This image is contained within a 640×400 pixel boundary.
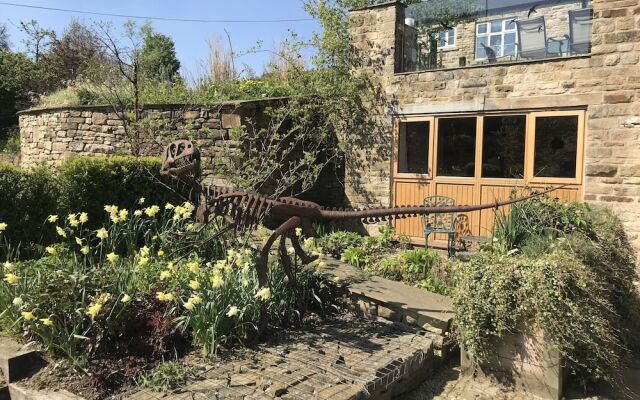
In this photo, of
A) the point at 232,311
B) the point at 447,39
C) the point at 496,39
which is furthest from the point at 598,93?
the point at 232,311

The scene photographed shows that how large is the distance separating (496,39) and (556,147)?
209 centimetres

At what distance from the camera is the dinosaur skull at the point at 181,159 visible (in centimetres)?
391

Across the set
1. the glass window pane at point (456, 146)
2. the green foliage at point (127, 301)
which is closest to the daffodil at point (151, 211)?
the green foliage at point (127, 301)

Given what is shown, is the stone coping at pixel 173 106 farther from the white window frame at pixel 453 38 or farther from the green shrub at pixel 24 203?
the green shrub at pixel 24 203

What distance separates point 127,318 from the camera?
3.75m

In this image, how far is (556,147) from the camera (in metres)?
7.79

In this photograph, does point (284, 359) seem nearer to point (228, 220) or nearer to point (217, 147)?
point (228, 220)

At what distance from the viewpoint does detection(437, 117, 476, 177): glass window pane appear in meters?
8.55

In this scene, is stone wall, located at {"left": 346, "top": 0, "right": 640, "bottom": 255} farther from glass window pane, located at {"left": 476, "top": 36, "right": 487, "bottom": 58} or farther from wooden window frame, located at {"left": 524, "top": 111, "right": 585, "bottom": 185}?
glass window pane, located at {"left": 476, "top": 36, "right": 487, "bottom": 58}

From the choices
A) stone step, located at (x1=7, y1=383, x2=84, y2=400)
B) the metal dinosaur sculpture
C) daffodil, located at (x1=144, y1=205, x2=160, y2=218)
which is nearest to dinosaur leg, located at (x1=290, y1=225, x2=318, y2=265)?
the metal dinosaur sculpture

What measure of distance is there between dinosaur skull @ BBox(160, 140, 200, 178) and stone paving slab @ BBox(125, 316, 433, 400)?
1500 millimetres

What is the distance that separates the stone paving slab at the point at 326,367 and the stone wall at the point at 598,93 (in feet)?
15.2

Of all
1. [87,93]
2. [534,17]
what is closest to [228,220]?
[534,17]

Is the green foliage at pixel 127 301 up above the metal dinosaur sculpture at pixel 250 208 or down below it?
below
